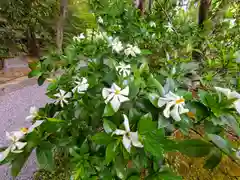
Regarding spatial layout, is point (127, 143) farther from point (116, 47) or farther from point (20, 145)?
point (116, 47)

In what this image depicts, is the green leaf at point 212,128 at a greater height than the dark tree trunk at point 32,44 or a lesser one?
greater

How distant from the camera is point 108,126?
377mm

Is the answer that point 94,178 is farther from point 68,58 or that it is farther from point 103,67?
point 68,58

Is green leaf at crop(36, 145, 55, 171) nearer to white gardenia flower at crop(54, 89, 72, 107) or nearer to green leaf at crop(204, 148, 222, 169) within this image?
white gardenia flower at crop(54, 89, 72, 107)

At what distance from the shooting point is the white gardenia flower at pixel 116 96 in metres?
0.40

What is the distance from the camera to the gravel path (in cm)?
103

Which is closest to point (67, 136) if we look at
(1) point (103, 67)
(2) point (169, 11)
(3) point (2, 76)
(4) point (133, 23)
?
(1) point (103, 67)

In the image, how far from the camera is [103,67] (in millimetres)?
612

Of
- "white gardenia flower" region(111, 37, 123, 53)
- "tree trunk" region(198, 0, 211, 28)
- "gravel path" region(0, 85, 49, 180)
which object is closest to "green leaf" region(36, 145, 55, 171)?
"white gardenia flower" region(111, 37, 123, 53)

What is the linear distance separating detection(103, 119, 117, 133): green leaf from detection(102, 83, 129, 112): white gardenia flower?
0.03 meters

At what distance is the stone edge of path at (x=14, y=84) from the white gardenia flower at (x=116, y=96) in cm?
175

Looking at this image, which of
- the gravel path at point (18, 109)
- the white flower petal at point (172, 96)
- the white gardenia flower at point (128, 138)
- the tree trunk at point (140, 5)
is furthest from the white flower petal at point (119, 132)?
the tree trunk at point (140, 5)

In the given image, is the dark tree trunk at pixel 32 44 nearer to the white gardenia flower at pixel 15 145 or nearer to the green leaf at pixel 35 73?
the green leaf at pixel 35 73

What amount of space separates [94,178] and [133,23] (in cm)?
73
